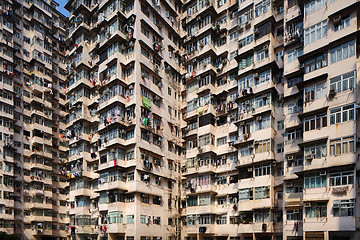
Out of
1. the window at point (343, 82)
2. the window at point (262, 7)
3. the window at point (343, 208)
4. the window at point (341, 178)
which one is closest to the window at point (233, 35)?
the window at point (262, 7)

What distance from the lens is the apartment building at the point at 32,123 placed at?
45656 millimetres

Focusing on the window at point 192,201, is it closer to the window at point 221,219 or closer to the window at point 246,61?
the window at point 221,219

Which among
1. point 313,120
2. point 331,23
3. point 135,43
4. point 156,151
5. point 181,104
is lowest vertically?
point 156,151

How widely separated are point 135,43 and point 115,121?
10.2m

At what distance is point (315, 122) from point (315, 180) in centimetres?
471

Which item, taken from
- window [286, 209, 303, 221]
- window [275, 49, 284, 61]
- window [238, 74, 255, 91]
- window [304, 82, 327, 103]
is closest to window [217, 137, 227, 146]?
window [238, 74, 255, 91]

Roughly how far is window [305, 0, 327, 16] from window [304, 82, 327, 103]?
6.67 meters

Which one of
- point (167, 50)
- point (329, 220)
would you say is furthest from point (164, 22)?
point (329, 220)

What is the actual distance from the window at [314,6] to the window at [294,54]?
3476 millimetres

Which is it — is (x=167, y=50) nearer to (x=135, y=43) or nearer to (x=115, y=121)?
(x=135, y=43)

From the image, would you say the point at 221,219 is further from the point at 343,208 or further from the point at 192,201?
the point at 343,208

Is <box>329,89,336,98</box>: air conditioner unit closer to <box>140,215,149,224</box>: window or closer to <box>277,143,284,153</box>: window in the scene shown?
<box>277,143,284,153</box>: window

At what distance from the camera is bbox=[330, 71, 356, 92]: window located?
23.3 meters

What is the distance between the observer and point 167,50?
44406 mm
